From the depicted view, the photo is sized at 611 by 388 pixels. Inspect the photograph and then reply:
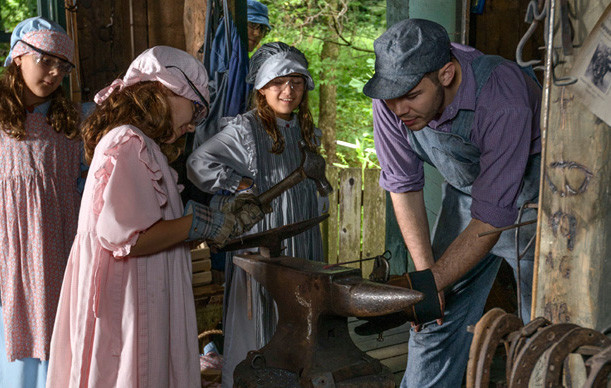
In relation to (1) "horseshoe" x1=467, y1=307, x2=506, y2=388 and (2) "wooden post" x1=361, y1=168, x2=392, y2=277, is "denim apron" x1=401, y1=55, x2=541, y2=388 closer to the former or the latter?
(1) "horseshoe" x1=467, y1=307, x2=506, y2=388

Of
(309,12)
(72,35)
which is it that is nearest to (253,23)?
(72,35)

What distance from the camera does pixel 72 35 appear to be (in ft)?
13.2

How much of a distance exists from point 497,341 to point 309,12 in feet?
27.7

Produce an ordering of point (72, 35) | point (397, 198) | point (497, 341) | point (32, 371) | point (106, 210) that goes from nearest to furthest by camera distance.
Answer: point (497, 341) → point (106, 210) → point (397, 198) → point (32, 371) → point (72, 35)

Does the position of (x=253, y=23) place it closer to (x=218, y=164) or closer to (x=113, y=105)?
(x=218, y=164)

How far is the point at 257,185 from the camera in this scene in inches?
126

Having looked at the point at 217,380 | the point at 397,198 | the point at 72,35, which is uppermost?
the point at 72,35

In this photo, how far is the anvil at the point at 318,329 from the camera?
77.6 inches

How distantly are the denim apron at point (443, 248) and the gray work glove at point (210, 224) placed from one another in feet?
2.88

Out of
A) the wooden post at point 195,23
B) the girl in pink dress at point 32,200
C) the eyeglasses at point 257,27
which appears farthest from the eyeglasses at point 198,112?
the eyeglasses at point 257,27

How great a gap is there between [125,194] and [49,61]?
1385mm

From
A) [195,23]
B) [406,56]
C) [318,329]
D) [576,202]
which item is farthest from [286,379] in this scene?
[195,23]

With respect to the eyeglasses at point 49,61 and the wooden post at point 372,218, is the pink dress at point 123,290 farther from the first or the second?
the wooden post at point 372,218

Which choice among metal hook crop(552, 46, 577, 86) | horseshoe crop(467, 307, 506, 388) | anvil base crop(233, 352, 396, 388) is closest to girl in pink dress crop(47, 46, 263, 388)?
anvil base crop(233, 352, 396, 388)
